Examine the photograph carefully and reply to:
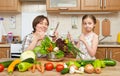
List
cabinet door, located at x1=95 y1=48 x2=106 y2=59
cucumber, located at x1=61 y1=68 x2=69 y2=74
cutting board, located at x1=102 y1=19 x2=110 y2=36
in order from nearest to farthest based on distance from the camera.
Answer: cucumber, located at x1=61 y1=68 x2=69 y2=74, cabinet door, located at x1=95 y1=48 x2=106 y2=59, cutting board, located at x1=102 y1=19 x2=110 y2=36

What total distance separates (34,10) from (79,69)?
7.64ft

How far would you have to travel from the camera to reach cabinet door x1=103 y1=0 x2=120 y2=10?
315cm

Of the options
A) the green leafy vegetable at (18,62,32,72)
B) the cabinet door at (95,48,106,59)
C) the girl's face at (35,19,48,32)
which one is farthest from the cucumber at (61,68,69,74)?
the cabinet door at (95,48,106,59)

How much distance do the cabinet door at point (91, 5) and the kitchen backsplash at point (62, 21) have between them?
0.34 metres

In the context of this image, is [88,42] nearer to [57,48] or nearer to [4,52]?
[57,48]

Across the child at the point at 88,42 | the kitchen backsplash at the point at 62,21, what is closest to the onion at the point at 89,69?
the child at the point at 88,42

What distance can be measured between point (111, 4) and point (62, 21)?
891 millimetres

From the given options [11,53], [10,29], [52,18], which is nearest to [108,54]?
[52,18]

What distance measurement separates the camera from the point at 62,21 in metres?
3.54

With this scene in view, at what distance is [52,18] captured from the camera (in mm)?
3525

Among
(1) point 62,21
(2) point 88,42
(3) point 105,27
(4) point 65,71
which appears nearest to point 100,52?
(3) point 105,27

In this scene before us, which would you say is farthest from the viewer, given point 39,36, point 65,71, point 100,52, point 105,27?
point 105,27

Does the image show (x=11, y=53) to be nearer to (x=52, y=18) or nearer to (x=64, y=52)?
(x=52, y=18)

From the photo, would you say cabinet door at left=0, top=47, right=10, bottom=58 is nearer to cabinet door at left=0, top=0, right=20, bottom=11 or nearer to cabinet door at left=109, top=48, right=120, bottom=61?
cabinet door at left=0, top=0, right=20, bottom=11
